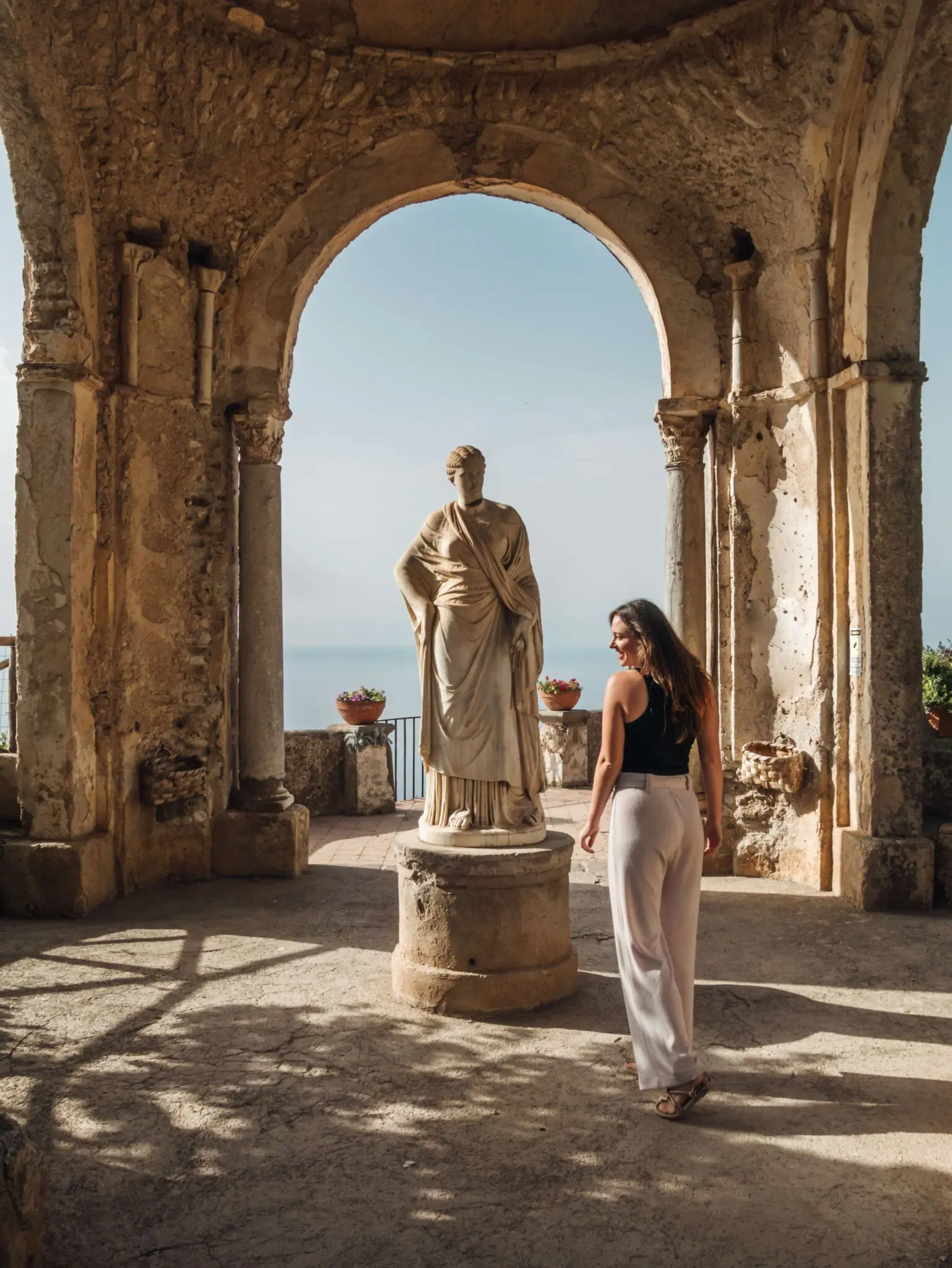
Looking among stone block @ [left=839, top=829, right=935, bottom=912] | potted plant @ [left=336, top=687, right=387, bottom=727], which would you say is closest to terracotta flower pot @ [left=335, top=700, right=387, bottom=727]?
potted plant @ [left=336, top=687, right=387, bottom=727]

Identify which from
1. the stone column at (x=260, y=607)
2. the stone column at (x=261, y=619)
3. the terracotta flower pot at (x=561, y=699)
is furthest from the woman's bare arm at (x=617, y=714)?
the terracotta flower pot at (x=561, y=699)

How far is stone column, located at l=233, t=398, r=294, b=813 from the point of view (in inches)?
298

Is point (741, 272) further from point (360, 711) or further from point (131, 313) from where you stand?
point (360, 711)

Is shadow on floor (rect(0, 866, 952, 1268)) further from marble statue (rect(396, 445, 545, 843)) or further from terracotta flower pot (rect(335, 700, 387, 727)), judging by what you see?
terracotta flower pot (rect(335, 700, 387, 727))

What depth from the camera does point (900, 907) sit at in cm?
638

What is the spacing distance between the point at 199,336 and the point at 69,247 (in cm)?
110

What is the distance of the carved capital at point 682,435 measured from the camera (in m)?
7.66

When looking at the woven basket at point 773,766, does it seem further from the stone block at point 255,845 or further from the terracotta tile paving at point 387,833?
the stone block at point 255,845

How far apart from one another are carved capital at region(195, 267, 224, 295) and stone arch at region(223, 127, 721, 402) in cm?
28

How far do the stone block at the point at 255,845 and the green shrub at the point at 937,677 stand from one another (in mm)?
5051

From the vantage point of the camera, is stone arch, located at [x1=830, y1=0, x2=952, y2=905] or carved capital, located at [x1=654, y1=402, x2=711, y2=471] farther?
carved capital, located at [x1=654, y1=402, x2=711, y2=471]

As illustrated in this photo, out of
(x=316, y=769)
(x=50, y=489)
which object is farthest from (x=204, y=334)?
(x=316, y=769)

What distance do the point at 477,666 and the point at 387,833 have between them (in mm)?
4968

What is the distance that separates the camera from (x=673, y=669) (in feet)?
11.8
